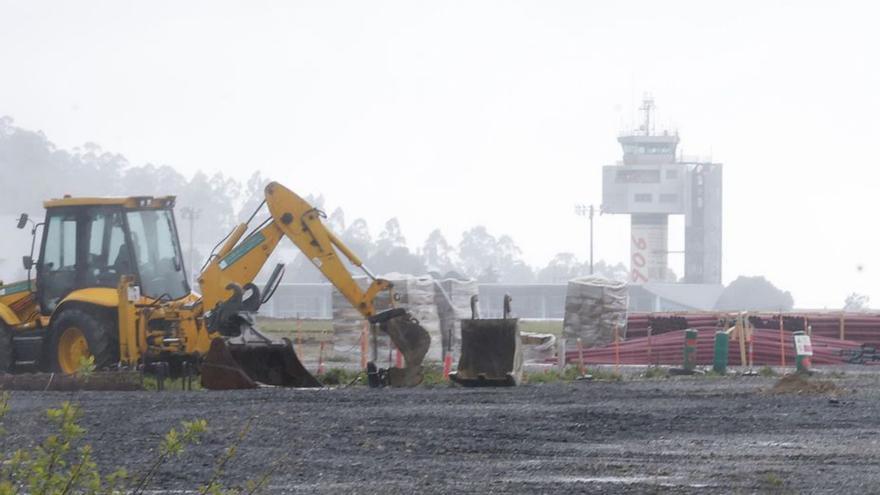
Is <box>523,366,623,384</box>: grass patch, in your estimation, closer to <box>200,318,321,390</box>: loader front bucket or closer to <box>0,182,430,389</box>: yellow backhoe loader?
<box>0,182,430,389</box>: yellow backhoe loader

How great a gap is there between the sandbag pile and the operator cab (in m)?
18.4

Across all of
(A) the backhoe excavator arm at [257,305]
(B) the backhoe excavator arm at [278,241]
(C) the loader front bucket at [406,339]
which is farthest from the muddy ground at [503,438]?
(B) the backhoe excavator arm at [278,241]

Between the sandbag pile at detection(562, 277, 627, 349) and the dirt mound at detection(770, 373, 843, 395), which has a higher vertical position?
the sandbag pile at detection(562, 277, 627, 349)

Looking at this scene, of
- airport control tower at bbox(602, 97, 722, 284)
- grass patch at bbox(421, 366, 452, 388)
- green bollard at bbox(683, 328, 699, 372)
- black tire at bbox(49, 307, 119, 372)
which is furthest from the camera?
airport control tower at bbox(602, 97, 722, 284)

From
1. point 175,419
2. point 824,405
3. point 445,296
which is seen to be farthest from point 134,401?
point 445,296

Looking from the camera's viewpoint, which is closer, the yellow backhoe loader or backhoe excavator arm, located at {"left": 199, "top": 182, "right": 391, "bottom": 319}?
the yellow backhoe loader

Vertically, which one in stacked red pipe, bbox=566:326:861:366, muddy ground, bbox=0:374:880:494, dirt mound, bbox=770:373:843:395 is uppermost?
stacked red pipe, bbox=566:326:861:366

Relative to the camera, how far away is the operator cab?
25.1 m

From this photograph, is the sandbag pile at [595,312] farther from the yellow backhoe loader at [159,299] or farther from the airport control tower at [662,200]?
the airport control tower at [662,200]

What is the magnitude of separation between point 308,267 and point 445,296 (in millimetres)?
126019

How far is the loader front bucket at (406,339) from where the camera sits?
2347cm

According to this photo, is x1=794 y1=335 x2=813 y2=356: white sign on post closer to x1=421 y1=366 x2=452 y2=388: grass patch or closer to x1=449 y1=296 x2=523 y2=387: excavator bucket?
x1=421 y1=366 x2=452 y2=388: grass patch

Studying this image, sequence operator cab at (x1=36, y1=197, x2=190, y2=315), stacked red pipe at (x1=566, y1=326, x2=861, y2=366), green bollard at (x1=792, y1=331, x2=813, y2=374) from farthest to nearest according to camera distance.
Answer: stacked red pipe at (x1=566, y1=326, x2=861, y2=366) → green bollard at (x1=792, y1=331, x2=813, y2=374) → operator cab at (x1=36, y1=197, x2=190, y2=315)

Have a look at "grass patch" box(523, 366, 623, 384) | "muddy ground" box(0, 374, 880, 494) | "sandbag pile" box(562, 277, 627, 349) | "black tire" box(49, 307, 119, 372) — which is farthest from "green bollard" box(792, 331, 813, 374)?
"sandbag pile" box(562, 277, 627, 349)
